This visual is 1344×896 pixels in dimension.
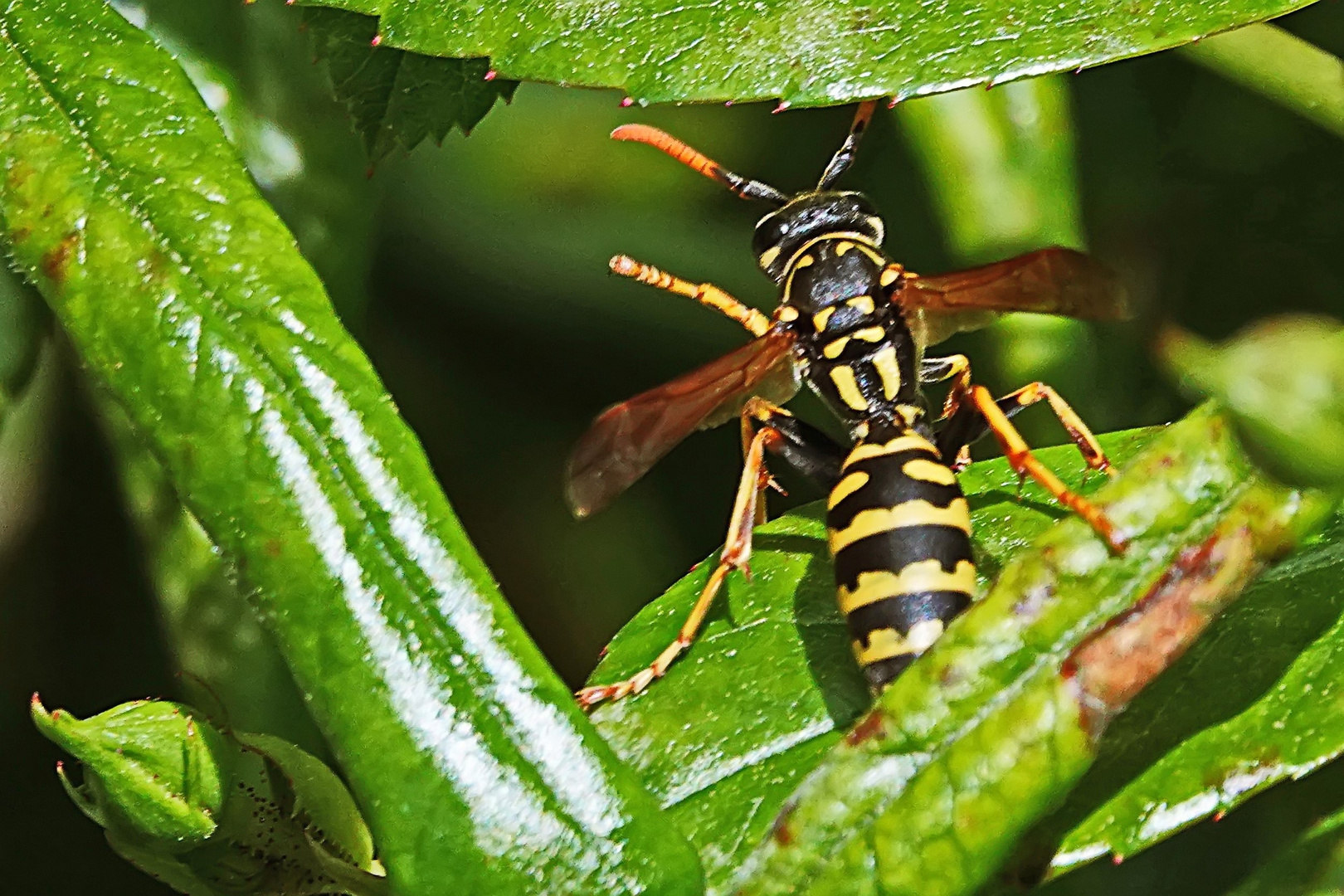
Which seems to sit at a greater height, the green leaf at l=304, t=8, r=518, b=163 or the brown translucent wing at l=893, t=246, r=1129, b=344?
the green leaf at l=304, t=8, r=518, b=163

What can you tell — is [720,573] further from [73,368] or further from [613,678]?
[73,368]

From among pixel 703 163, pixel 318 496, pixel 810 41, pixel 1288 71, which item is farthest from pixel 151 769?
pixel 1288 71

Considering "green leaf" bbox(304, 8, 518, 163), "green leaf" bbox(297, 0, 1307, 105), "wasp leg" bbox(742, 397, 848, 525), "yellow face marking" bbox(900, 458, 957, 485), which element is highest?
"green leaf" bbox(304, 8, 518, 163)

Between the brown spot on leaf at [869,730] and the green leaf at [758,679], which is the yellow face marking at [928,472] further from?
the brown spot on leaf at [869,730]

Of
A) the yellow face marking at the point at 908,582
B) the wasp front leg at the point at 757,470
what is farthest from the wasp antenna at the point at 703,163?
the yellow face marking at the point at 908,582

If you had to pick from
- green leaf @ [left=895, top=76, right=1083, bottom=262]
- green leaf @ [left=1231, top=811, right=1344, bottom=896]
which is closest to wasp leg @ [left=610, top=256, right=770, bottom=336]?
green leaf @ [left=895, top=76, right=1083, bottom=262]

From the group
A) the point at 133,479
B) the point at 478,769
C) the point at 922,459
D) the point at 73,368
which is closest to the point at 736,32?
the point at 922,459

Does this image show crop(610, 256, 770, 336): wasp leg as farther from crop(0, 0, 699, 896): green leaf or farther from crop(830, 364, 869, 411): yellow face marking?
crop(0, 0, 699, 896): green leaf

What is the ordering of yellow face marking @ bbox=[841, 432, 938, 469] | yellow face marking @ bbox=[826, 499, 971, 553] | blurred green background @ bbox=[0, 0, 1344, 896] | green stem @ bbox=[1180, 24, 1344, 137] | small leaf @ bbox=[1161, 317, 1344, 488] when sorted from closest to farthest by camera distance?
small leaf @ bbox=[1161, 317, 1344, 488] < yellow face marking @ bbox=[826, 499, 971, 553] < yellow face marking @ bbox=[841, 432, 938, 469] < green stem @ bbox=[1180, 24, 1344, 137] < blurred green background @ bbox=[0, 0, 1344, 896]
